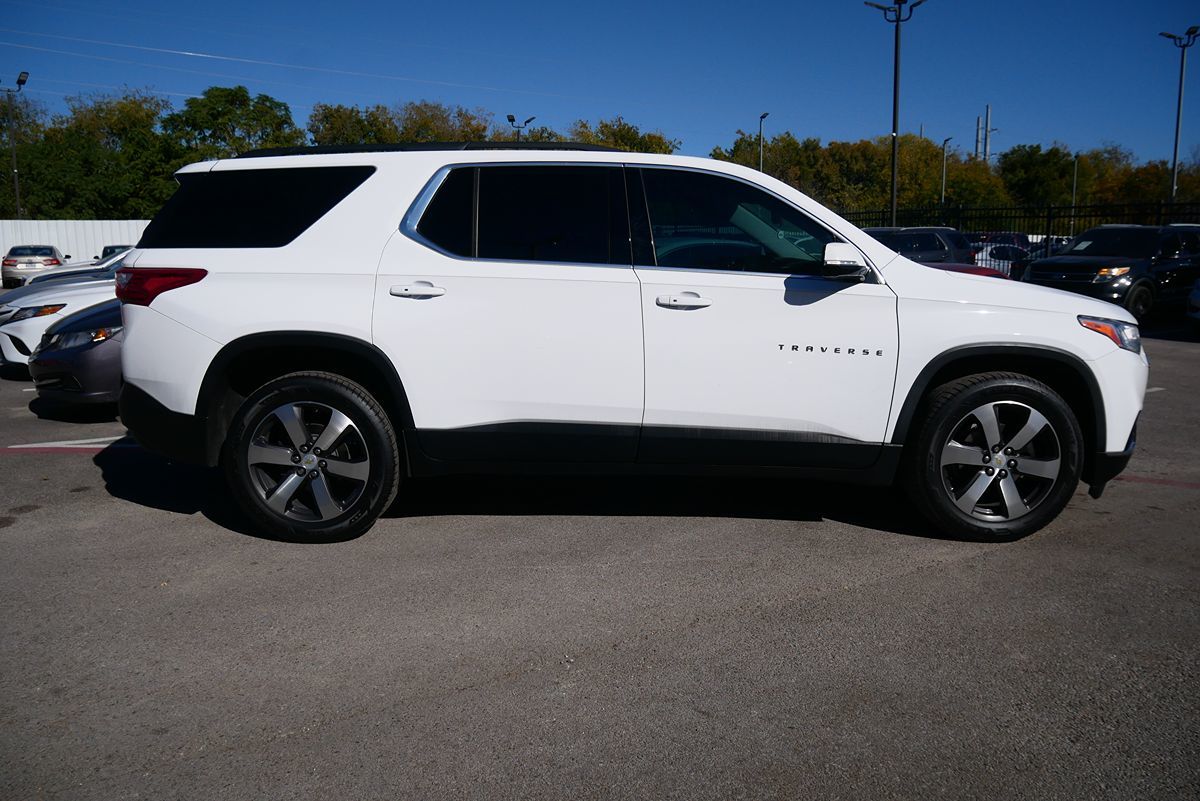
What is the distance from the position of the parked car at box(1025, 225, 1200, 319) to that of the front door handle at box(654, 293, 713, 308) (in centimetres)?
1371

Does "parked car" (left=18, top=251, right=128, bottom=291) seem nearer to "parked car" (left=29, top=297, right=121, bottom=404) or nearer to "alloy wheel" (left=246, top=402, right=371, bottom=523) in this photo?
"parked car" (left=29, top=297, right=121, bottom=404)

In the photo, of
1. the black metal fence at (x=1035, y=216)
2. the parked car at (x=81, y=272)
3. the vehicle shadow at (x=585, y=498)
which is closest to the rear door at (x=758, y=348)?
the vehicle shadow at (x=585, y=498)

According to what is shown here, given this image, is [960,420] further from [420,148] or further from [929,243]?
[929,243]

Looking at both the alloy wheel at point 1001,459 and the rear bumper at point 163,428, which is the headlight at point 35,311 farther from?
the alloy wheel at point 1001,459

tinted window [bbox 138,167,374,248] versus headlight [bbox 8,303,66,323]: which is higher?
tinted window [bbox 138,167,374,248]

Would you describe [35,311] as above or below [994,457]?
above

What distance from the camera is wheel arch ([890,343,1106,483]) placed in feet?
14.3

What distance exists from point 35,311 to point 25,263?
1107 inches

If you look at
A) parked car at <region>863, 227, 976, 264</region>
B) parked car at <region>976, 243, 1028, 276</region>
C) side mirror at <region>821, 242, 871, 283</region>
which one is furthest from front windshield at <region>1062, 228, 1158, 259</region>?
side mirror at <region>821, 242, 871, 283</region>

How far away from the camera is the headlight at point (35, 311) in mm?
9266

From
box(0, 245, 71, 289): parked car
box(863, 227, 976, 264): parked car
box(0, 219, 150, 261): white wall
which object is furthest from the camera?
box(0, 219, 150, 261): white wall

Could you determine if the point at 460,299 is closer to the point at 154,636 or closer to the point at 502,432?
the point at 502,432

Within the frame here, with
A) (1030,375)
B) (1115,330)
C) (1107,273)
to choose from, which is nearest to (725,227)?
(1030,375)

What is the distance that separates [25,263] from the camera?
3288 cm
